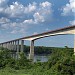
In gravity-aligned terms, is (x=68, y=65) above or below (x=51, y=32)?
below

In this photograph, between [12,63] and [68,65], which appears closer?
[68,65]

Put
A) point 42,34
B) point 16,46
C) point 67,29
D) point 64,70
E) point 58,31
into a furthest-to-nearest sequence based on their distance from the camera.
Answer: point 16,46 < point 42,34 < point 58,31 < point 67,29 < point 64,70

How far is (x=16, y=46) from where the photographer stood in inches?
2980

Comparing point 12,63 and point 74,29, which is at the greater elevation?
point 74,29

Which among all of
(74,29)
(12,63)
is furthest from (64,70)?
(74,29)

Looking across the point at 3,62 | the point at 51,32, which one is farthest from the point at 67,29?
the point at 3,62

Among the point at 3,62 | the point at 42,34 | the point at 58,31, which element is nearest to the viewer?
the point at 3,62

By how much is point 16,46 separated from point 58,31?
32602 millimetres

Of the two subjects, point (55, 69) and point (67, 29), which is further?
point (67, 29)

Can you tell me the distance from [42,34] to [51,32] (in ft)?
15.9

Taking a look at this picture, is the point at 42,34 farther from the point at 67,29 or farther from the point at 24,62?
the point at 24,62

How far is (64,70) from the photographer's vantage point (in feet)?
70.7

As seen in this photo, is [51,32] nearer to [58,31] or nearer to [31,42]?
[58,31]

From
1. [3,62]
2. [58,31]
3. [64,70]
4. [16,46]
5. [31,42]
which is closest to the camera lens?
[64,70]
